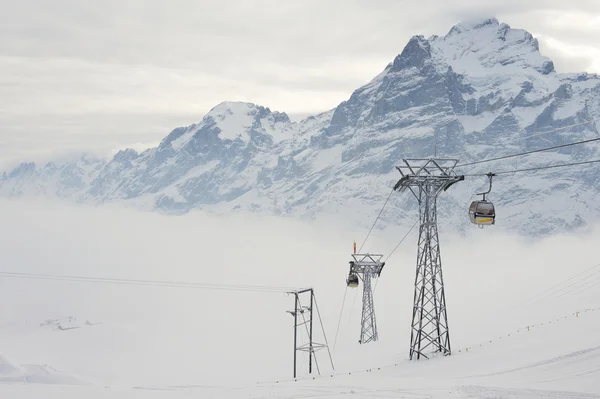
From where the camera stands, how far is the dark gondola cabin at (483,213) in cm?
4200

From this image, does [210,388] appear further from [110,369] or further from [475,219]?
[110,369]

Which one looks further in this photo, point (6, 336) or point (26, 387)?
point (6, 336)

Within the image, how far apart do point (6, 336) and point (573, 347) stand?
535 feet

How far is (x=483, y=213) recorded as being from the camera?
42156mm

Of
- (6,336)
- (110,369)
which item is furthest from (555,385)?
(6,336)

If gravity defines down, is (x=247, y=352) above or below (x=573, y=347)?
below

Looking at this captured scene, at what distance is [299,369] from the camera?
8244 cm

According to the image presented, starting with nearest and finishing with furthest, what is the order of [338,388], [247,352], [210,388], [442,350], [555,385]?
[555,385] → [338,388] → [210,388] → [442,350] → [247,352]

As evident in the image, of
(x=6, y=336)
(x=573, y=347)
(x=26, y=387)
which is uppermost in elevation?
(x=573, y=347)

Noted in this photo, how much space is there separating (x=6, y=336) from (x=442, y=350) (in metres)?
152

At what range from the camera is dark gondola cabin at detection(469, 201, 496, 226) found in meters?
42.0

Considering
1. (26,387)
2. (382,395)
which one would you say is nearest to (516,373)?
(382,395)

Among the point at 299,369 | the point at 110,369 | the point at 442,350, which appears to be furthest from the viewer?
the point at 110,369

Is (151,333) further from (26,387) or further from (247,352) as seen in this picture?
(26,387)
